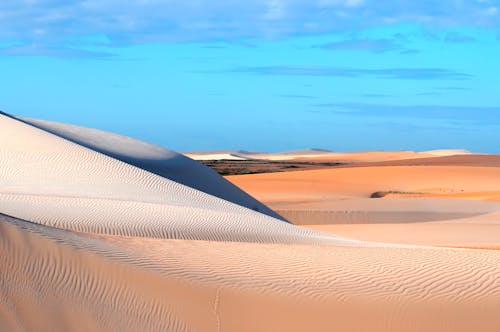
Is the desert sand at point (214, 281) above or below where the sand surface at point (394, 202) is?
below

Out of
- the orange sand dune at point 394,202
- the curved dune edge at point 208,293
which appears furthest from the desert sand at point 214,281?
the orange sand dune at point 394,202

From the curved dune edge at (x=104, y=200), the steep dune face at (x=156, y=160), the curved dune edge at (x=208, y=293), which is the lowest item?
the curved dune edge at (x=208, y=293)

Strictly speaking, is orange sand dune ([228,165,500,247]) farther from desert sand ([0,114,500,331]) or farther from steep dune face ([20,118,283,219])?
desert sand ([0,114,500,331])

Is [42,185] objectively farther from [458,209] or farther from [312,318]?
[458,209]

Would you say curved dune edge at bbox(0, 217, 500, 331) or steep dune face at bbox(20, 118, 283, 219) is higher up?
steep dune face at bbox(20, 118, 283, 219)

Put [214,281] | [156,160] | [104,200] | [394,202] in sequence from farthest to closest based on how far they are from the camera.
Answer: [394,202]
[156,160]
[104,200]
[214,281]

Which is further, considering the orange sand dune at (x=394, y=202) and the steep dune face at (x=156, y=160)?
the steep dune face at (x=156, y=160)

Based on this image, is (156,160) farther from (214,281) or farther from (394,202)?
(214,281)

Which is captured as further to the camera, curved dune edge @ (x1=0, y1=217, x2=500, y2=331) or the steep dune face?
the steep dune face

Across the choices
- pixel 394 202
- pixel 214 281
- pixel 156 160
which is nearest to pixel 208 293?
pixel 214 281

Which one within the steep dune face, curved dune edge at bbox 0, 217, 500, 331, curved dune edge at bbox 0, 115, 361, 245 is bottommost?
curved dune edge at bbox 0, 217, 500, 331

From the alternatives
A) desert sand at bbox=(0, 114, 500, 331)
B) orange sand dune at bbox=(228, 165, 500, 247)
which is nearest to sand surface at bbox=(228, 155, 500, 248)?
orange sand dune at bbox=(228, 165, 500, 247)

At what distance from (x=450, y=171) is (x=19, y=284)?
42177 mm

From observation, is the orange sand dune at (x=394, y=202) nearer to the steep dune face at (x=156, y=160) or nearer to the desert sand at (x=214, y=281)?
the steep dune face at (x=156, y=160)
